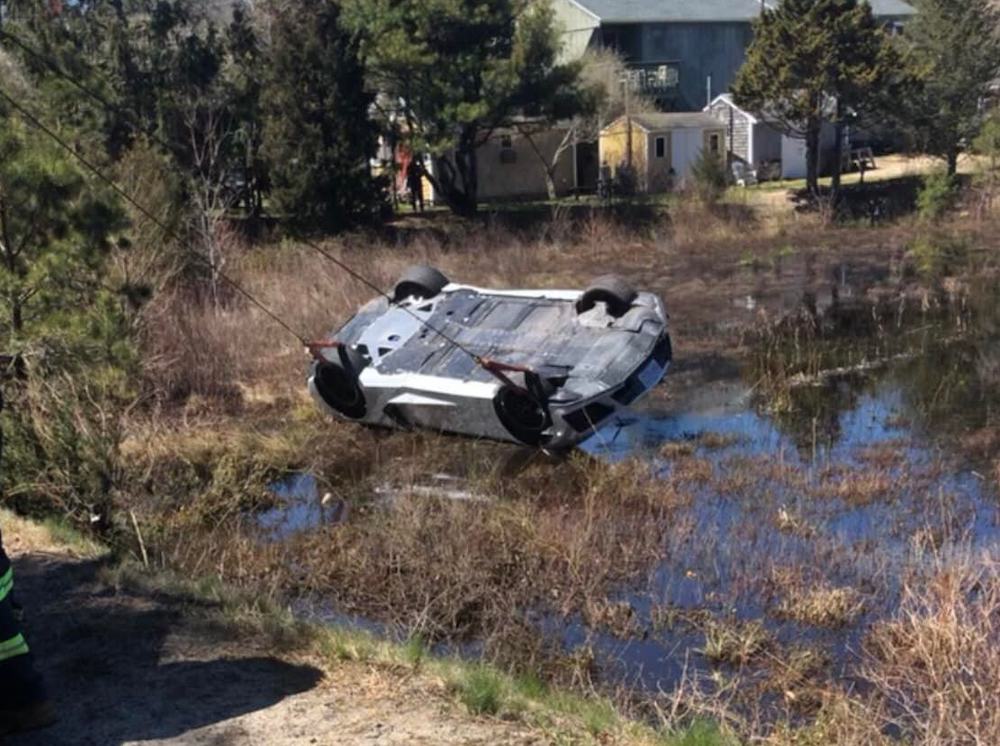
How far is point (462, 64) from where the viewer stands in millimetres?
31906

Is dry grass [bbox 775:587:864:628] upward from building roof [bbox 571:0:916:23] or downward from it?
downward

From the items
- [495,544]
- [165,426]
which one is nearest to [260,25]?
[165,426]

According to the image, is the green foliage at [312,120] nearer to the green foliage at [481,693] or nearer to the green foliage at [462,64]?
the green foliage at [462,64]

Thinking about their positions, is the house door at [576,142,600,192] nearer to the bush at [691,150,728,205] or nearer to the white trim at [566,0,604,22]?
the bush at [691,150,728,205]

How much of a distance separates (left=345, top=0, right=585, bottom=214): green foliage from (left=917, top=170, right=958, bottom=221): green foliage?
9927 mm

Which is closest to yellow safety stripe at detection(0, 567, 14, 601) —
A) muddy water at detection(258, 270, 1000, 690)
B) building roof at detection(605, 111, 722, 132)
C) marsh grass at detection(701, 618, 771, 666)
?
muddy water at detection(258, 270, 1000, 690)

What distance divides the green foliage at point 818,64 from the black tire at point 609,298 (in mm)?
20581

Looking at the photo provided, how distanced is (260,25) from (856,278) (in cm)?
1615

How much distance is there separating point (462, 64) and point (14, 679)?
28843 millimetres

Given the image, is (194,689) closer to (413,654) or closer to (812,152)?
(413,654)

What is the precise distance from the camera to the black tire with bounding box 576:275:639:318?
47.6ft

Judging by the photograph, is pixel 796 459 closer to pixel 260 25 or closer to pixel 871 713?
pixel 871 713

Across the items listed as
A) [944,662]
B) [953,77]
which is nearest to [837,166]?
[953,77]

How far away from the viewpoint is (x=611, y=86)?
41.8 metres
